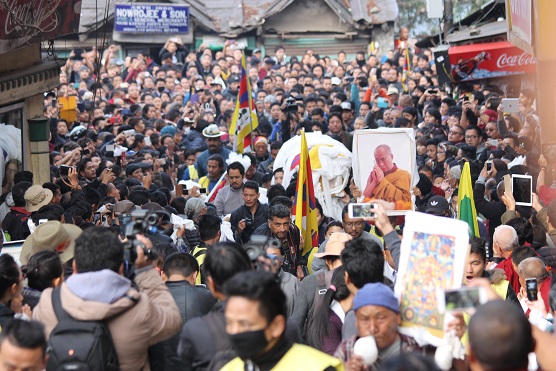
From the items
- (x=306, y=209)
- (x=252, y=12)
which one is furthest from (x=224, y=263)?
(x=252, y=12)

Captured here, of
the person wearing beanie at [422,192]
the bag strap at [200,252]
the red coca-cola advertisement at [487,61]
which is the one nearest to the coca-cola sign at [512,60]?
the red coca-cola advertisement at [487,61]

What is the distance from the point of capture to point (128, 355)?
210 inches

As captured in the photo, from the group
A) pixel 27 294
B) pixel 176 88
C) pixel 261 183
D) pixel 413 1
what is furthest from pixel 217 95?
pixel 27 294

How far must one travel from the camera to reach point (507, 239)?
8.92 m

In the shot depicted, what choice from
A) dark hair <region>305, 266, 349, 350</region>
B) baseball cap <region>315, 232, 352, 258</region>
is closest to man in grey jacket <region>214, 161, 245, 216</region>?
baseball cap <region>315, 232, 352, 258</region>

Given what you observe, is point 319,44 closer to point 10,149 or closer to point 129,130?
point 129,130

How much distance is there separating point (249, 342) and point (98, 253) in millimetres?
1202

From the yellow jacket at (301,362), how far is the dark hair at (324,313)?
183cm

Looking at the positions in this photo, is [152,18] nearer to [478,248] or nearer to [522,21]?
[522,21]

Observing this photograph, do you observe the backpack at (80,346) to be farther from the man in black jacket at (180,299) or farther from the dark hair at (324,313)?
the dark hair at (324,313)

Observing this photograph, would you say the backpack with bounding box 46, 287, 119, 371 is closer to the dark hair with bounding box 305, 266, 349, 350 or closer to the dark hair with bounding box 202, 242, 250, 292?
the dark hair with bounding box 202, 242, 250, 292

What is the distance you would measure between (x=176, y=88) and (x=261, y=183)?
12.6 meters

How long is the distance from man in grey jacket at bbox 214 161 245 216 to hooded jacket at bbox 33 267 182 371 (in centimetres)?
683

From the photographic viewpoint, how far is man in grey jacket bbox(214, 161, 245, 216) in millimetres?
12359
